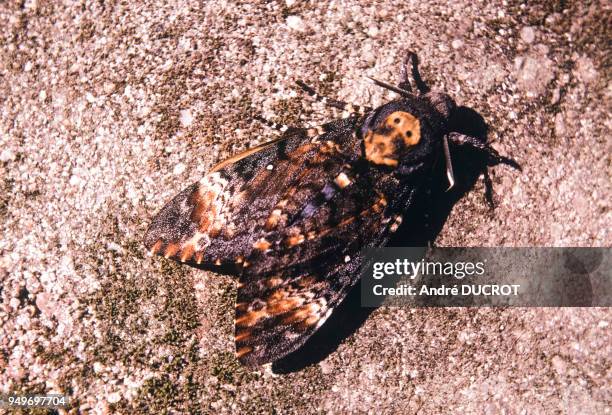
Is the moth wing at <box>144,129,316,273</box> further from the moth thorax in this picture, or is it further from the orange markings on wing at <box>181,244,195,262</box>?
the moth thorax

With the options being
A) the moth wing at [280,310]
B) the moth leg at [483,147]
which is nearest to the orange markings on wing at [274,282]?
the moth wing at [280,310]

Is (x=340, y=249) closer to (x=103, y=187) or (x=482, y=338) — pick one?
(x=482, y=338)

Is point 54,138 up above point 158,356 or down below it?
above

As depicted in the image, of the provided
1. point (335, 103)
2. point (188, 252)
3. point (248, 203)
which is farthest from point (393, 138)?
point (188, 252)

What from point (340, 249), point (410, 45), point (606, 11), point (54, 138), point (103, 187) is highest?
point (606, 11)

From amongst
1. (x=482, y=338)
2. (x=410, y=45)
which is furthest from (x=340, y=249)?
(x=410, y=45)

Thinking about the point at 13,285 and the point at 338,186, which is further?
the point at 13,285
